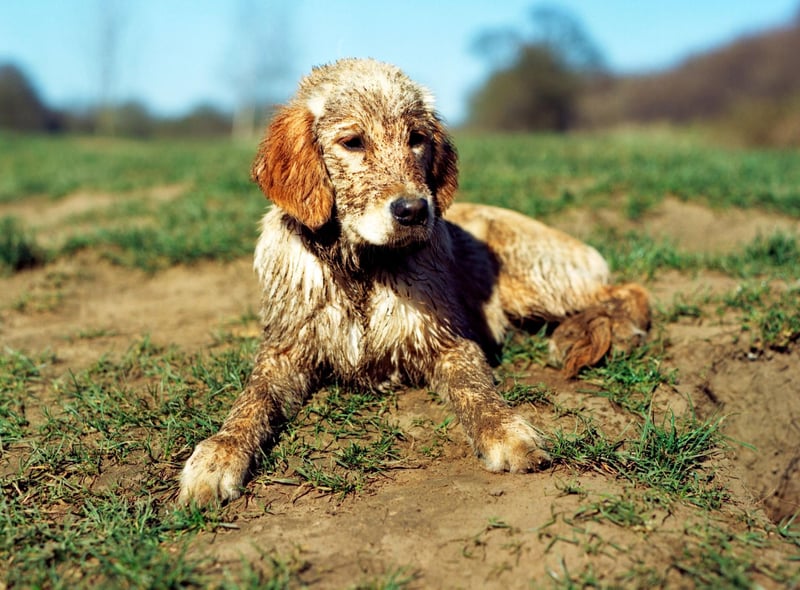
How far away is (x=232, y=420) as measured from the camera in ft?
10.5

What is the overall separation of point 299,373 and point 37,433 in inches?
54.0

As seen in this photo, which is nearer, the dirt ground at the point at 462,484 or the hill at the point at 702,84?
the dirt ground at the point at 462,484

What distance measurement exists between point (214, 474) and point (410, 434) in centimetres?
101

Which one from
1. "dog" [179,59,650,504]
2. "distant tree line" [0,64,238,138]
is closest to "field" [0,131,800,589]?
"dog" [179,59,650,504]

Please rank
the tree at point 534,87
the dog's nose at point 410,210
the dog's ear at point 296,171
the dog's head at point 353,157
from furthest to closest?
the tree at point 534,87, the dog's ear at point 296,171, the dog's head at point 353,157, the dog's nose at point 410,210

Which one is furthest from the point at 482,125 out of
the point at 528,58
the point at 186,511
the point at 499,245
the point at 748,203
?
the point at 186,511

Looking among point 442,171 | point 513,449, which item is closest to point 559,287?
point 442,171

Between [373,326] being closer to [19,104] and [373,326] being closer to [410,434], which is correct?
[410,434]

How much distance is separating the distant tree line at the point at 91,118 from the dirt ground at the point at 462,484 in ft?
141

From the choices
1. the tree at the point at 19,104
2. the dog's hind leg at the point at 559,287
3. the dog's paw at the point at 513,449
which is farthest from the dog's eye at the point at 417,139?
the tree at the point at 19,104

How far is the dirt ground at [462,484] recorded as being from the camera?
8.00ft

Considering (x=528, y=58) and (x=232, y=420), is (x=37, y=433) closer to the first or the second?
(x=232, y=420)

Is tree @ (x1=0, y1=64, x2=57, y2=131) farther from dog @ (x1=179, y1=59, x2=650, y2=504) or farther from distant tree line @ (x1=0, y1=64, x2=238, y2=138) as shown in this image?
dog @ (x1=179, y1=59, x2=650, y2=504)

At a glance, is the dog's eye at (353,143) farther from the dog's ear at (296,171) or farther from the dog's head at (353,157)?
the dog's ear at (296,171)
